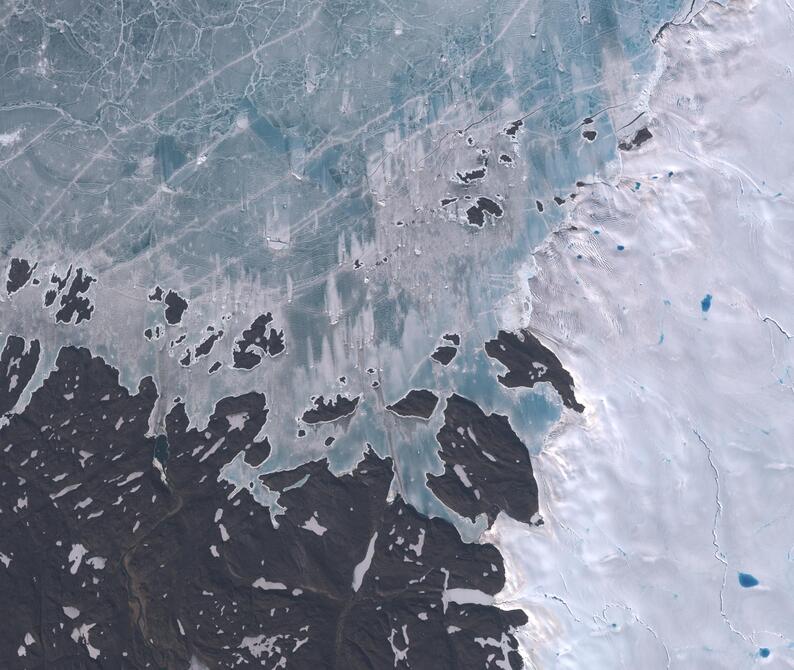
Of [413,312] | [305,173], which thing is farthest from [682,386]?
[305,173]

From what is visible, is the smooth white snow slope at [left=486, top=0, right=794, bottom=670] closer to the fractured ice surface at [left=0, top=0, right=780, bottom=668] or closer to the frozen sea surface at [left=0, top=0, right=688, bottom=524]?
the fractured ice surface at [left=0, top=0, right=780, bottom=668]

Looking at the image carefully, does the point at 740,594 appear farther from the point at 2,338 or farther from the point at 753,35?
the point at 2,338

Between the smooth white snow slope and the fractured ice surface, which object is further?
the fractured ice surface

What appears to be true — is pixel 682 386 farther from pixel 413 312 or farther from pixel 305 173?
pixel 305 173

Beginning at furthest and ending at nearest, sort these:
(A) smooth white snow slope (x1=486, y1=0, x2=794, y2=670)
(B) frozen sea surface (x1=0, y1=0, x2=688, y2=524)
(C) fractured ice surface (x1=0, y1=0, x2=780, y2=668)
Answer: (B) frozen sea surface (x1=0, y1=0, x2=688, y2=524) < (C) fractured ice surface (x1=0, y1=0, x2=780, y2=668) < (A) smooth white snow slope (x1=486, y1=0, x2=794, y2=670)

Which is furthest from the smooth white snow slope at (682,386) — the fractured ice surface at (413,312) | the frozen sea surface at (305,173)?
A: the frozen sea surface at (305,173)

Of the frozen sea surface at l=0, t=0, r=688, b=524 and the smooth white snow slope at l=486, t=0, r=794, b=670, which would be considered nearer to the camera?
the smooth white snow slope at l=486, t=0, r=794, b=670

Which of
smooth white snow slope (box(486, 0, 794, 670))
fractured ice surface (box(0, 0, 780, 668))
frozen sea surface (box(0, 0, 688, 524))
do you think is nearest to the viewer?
smooth white snow slope (box(486, 0, 794, 670))

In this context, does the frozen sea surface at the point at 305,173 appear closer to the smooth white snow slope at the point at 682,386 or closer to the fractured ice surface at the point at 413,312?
the fractured ice surface at the point at 413,312

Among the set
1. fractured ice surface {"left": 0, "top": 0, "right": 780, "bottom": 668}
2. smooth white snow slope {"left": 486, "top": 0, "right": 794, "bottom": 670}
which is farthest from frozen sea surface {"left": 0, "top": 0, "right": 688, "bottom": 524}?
smooth white snow slope {"left": 486, "top": 0, "right": 794, "bottom": 670}
